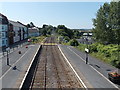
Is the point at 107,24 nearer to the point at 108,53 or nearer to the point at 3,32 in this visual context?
the point at 108,53

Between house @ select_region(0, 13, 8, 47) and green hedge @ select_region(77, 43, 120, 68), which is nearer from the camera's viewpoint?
green hedge @ select_region(77, 43, 120, 68)

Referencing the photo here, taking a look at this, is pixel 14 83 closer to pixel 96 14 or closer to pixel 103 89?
pixel 103 89

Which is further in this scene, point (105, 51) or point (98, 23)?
point (98, 23)

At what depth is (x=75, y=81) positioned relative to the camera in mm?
18297

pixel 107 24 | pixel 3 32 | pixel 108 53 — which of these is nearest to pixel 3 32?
pixel 3 32

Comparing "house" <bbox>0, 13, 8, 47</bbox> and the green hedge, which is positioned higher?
"house" <bbox>0, 13, 8, 47</bbox>

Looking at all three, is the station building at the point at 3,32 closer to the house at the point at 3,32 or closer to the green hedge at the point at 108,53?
the house at the point at 3,32

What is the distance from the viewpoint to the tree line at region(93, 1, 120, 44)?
3597cm

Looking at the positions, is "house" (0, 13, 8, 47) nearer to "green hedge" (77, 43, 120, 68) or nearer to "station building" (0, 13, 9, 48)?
"station building" (0, 13, 9, 48)

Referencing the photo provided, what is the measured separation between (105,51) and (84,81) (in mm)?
16982

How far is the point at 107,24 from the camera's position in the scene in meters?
39.5

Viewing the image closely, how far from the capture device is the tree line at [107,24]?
3597cm

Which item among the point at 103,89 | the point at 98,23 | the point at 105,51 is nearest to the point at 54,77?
the point at 103,89

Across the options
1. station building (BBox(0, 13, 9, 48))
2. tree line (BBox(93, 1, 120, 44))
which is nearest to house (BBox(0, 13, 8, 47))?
station building (BBox(0, 13, 9, 48))
